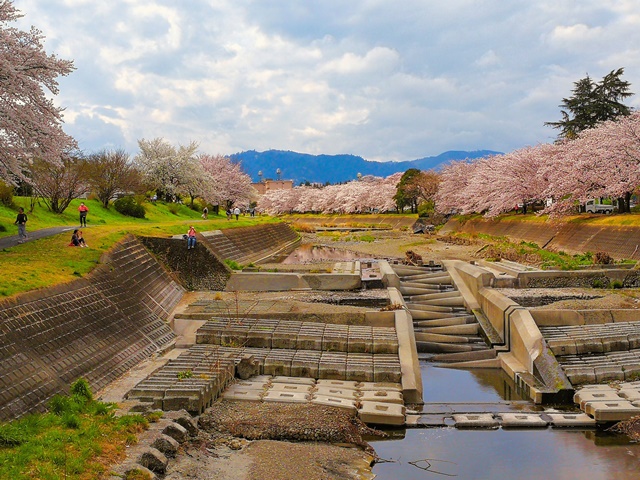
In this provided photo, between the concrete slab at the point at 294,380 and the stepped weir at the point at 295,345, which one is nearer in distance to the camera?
the stepped weir at the point at 295,345

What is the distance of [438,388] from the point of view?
15.2 m

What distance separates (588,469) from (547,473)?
30.2 inches

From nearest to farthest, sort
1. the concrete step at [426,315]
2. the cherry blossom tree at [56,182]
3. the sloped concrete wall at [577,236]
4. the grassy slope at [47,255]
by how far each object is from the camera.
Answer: the grassy slope at [47,255] < the concrete step at [426,315] < the sloped concrete wall at [577,236] < the cherry blossom tree at [56,182]

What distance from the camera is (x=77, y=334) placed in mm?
12062

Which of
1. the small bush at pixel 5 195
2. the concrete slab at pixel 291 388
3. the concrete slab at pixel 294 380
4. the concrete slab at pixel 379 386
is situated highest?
the small bush at pixel 5 195

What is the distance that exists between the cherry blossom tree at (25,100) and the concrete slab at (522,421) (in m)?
17.6

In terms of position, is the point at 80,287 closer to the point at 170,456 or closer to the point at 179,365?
the point at 179,365

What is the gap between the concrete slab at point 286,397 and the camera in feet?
37.4

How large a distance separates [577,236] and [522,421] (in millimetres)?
26348

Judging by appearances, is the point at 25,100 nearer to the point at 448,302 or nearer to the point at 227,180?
the point at 448,302

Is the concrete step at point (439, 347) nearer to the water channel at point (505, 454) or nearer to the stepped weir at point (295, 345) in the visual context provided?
the stepped weir at point (295, 345)

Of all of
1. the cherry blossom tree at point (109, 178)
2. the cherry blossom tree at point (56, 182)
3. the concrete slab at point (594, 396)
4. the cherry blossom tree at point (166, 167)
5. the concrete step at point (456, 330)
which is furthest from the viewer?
the cherry blossom tree at point (166, 167)

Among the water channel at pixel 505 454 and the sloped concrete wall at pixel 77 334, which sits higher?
the sloped concrete wall at pixel 77 334

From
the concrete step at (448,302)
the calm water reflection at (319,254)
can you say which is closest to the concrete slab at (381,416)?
the concrete step at (448,302)
